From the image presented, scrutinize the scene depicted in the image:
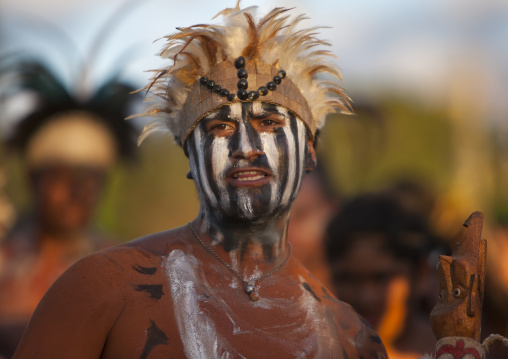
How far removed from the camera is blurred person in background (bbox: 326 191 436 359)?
664 cm

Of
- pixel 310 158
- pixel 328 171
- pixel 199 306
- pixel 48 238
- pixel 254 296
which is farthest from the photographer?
pixel 328 171

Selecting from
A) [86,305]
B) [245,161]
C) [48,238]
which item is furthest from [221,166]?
[48,238]

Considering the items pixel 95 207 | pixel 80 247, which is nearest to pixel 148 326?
pixel 80 247

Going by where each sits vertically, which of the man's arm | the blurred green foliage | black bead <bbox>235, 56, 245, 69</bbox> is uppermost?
black bead <bbox>235, 56, 245, 69</bbox>

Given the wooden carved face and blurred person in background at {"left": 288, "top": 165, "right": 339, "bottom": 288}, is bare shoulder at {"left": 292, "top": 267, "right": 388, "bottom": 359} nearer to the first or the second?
the wooden carved face

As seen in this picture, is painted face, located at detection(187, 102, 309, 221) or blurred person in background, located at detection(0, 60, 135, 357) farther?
blurred person in background, located at detection(0, 60, 135, 357)

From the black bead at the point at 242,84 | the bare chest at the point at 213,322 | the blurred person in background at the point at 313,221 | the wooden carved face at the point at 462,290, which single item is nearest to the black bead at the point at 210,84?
the black bead at the point at 242,84

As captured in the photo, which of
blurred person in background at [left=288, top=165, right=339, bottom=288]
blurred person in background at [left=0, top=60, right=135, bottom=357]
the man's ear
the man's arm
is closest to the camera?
the man's arm

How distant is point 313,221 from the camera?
29.4 feet

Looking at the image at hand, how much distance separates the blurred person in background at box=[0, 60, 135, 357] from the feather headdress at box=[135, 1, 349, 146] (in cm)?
469

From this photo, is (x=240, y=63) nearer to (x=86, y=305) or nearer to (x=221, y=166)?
(x=221, y=166)

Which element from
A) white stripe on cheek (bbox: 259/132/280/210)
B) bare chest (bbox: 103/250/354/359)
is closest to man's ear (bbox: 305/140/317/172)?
white stripe on cheek (bbox: 259/132/280/210)

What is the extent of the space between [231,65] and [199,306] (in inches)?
40.2

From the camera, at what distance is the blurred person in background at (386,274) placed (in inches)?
261
